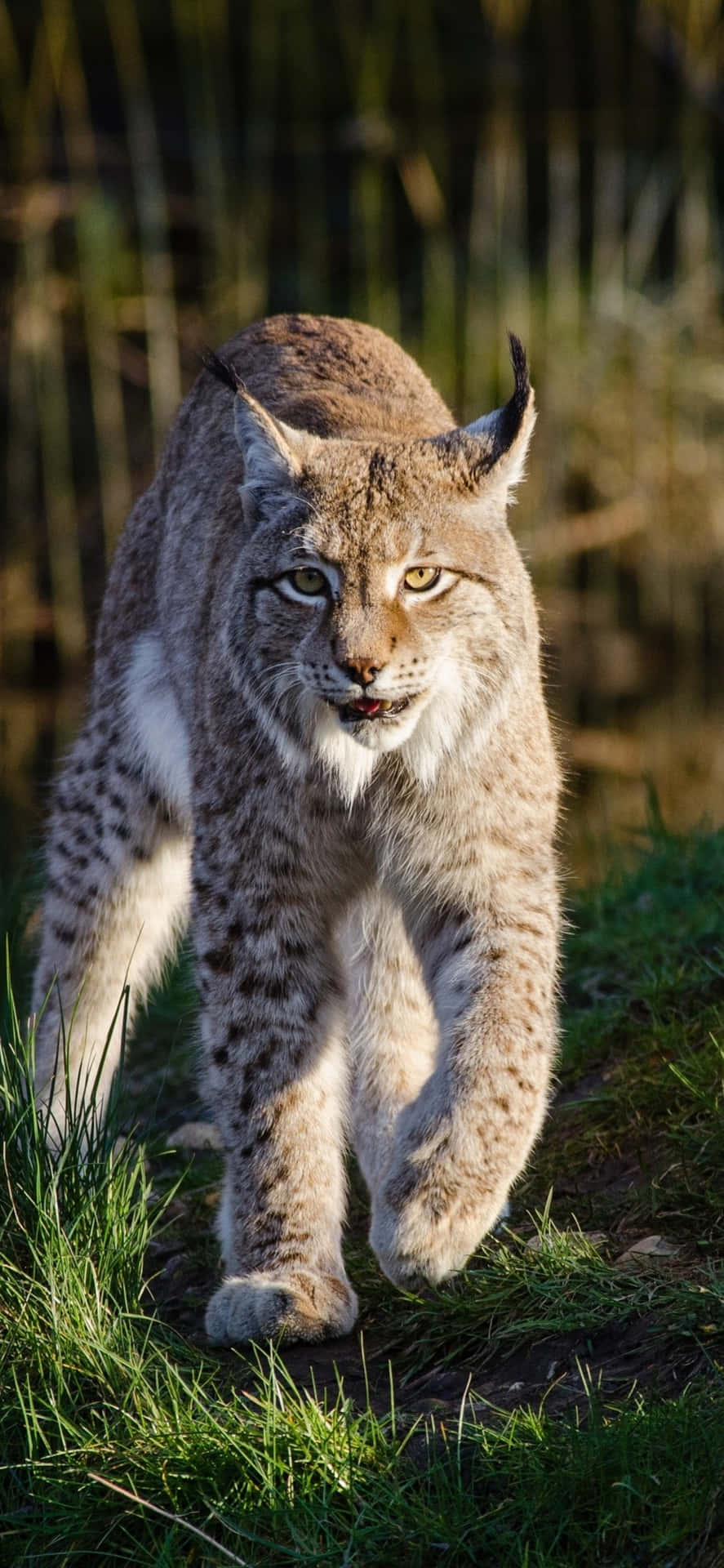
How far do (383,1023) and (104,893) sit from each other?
0.86 meters

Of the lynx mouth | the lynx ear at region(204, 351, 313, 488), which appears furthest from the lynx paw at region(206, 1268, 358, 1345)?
the lynx ear at region(204, 351, 313, 488)

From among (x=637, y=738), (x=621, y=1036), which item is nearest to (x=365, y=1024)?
(x=621, y=1036)

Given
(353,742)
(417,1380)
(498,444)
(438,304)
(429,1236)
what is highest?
(438,304)

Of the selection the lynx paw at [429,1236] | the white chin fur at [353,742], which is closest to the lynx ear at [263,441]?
the white chin fur at [353,742]

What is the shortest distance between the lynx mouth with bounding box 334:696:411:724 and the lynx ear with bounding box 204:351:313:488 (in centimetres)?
56

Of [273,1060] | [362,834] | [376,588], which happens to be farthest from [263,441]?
[273,1060]

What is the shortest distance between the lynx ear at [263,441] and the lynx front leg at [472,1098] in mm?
978

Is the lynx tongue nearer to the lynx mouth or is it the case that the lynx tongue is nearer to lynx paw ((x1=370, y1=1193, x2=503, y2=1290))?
the lynx mouth

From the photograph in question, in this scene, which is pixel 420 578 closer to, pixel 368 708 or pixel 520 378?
pixel 368 708

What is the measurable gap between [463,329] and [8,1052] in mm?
10672

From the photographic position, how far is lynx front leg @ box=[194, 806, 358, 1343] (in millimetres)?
3537

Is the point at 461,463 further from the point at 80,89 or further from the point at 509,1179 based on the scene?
the point at 80,89

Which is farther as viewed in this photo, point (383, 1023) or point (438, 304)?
point (438, 304)

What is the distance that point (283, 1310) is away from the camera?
335cm
